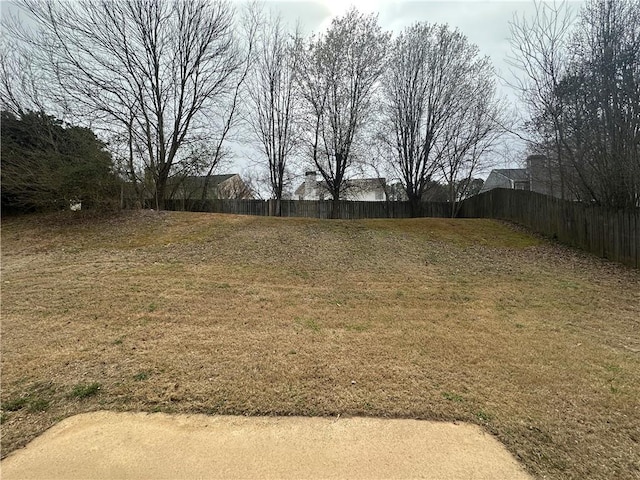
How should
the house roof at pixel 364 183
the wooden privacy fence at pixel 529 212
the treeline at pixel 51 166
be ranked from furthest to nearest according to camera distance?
the house roof at pixel 364 183, the treeline at pixel 51 166, the wooden privacy fence at pixel 529 212

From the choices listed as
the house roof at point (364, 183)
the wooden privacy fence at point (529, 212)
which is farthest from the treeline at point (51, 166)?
the house roof at point (364, 183)

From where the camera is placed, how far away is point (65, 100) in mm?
12352

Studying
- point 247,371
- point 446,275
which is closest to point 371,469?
point 247,371

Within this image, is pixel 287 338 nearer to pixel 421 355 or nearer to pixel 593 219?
pixel 421 355

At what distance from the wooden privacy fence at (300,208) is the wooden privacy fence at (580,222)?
5793mm

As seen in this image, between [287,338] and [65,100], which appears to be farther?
[65,100]

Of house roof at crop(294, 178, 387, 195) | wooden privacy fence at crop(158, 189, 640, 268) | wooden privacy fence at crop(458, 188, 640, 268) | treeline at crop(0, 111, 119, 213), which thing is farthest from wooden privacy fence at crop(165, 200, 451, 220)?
wooden privacy fence at crop(458, 188, 640, 268)

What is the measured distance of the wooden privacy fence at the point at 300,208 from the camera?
1752 centimetres

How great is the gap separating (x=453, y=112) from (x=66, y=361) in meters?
19.2

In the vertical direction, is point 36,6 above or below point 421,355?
above

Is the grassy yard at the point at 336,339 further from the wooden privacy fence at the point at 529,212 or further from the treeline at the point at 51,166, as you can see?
the treeline at the point at 51,166

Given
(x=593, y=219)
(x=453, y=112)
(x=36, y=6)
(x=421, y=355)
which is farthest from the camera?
(x=453, y=112)

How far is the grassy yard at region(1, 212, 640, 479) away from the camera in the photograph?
8.41ft

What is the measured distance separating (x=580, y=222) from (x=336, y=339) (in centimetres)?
959
